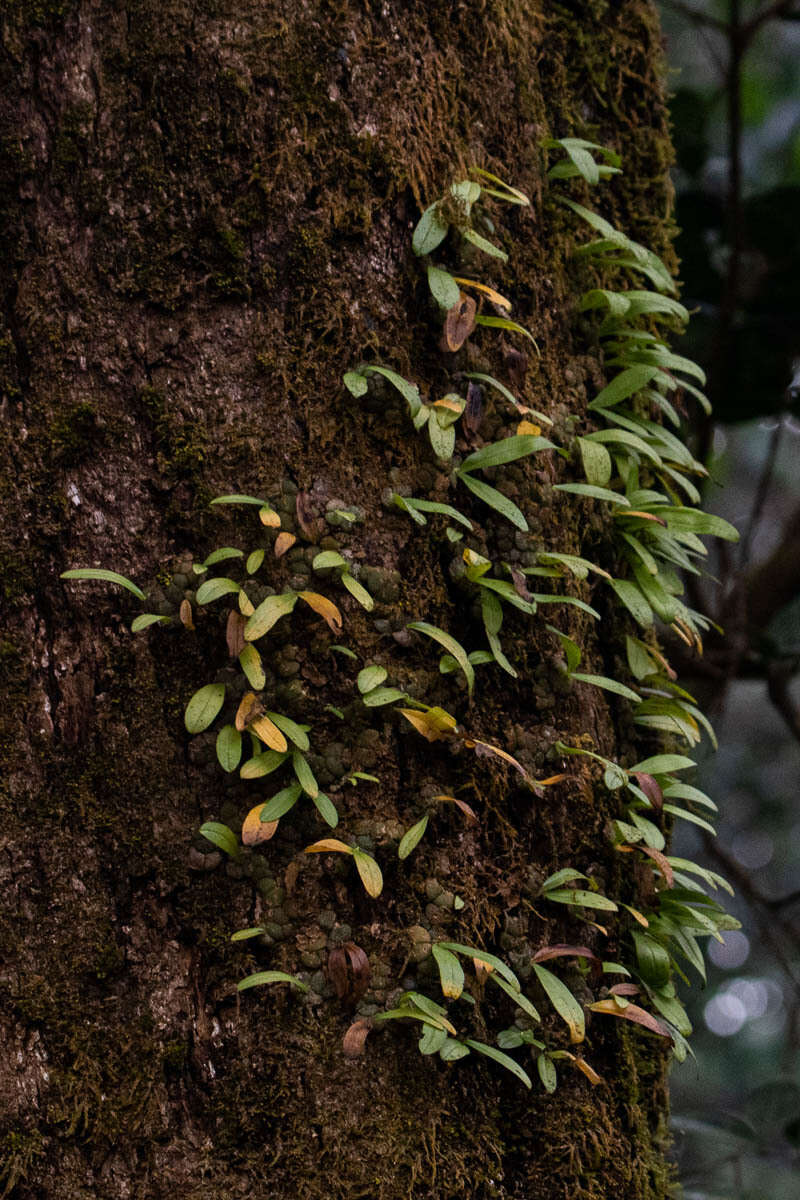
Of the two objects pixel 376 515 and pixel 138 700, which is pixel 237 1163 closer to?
pixel 138 700

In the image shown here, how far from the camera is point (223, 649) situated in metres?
1.36

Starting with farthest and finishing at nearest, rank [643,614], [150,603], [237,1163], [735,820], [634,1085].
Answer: [735,820] < [643,614] < [634,1085] < [150,603] < [237,1163]

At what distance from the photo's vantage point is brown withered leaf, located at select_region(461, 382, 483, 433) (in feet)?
4.91

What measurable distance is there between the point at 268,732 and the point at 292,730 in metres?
0.03

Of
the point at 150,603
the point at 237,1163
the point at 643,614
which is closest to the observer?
the point at 237,1163

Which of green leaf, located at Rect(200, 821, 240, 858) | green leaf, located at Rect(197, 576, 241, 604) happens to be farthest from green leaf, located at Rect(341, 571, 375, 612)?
green leaf, located at Rect(200, 821, 240, 858)

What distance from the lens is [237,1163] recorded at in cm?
125

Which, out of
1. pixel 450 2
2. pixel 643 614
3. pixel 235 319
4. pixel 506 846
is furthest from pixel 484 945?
pixel 450 2

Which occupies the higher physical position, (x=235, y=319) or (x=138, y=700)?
(x=235, y=319)

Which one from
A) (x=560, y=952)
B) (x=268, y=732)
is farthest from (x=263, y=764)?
(x=560, y=952)

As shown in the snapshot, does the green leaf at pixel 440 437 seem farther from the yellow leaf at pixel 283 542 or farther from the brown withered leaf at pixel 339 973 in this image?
the brown withered leaf at pixel 339 973

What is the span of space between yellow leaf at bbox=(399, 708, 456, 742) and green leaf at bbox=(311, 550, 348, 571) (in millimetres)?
219

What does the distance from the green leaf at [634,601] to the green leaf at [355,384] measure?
51 cm

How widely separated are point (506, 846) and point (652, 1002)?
33cm
